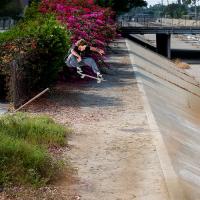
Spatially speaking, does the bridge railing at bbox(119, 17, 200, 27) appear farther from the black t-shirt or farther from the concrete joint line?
the concrete joint line

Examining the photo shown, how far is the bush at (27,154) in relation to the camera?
24.4 ft

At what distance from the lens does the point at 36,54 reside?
1493 cm

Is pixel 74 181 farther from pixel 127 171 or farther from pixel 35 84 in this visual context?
pixel 35 84

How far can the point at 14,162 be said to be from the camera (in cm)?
763

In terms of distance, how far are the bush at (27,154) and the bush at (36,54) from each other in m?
4.30

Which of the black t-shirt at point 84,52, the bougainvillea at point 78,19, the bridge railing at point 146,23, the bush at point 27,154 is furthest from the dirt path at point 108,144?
the bridge railing at point 146,23

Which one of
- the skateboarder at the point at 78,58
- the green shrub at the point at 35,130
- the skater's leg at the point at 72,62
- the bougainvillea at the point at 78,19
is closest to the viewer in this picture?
the green shrub at the point at 35,130

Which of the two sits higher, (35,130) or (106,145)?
(35,130)

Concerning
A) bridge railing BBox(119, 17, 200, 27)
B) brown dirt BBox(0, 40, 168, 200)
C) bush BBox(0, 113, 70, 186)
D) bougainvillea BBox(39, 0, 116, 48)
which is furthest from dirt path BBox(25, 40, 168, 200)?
bridge railing BBox(119, 17, 200, 27)

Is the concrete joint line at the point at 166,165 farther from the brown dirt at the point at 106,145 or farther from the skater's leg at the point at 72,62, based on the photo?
the skater's leg at the point at 72,62

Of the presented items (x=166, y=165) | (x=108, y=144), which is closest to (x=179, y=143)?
(x=108, y=144)

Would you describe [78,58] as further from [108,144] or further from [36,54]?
[108,144]

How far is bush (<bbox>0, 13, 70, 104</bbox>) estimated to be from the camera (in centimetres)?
1456

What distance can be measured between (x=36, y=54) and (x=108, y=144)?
5325mm
